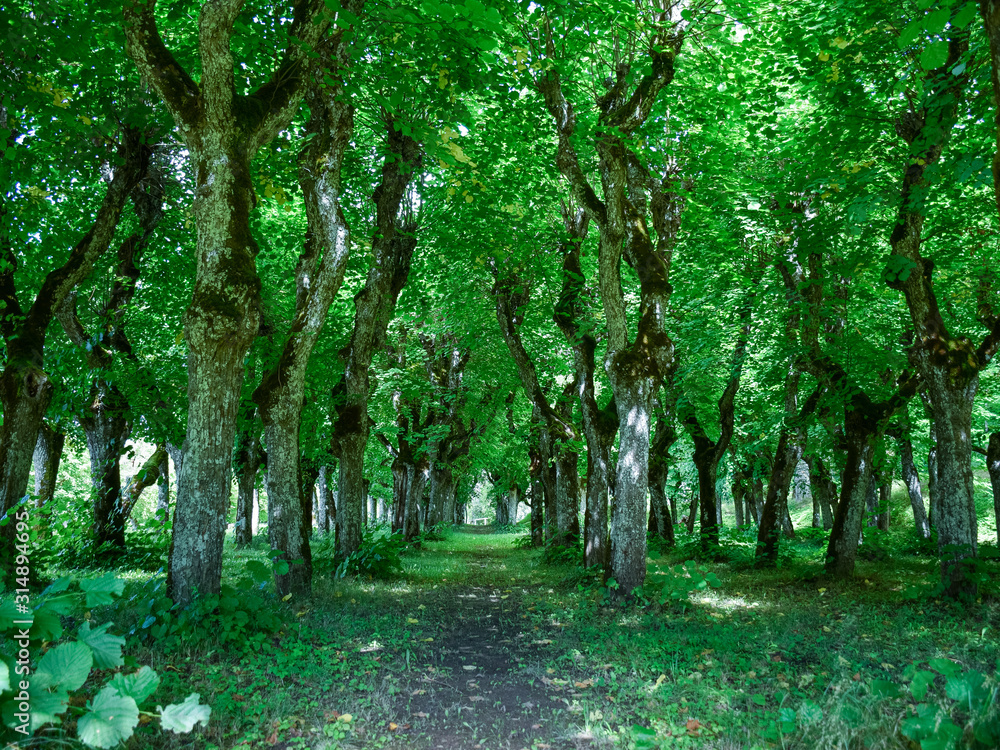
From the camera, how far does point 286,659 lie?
18.9 feet

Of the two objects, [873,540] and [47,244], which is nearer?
[47,244]

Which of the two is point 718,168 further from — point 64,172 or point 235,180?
point 64,172

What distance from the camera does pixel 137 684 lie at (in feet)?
11.0

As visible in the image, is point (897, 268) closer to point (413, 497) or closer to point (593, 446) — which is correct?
point (593, 446)

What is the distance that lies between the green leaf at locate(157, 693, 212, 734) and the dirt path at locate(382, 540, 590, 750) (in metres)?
1.61

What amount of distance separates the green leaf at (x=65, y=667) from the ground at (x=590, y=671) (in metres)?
0.94

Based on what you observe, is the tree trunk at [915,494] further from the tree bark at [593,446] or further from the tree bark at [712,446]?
the tree bark at [593,446]

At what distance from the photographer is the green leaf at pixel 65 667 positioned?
10.0ft

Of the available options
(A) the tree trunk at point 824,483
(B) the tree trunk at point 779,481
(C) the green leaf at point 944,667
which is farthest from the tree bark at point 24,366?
(A) the tree trunk at point 824,483

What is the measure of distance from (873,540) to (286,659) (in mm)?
18901

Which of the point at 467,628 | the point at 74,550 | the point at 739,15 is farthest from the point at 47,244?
the point at 739,15

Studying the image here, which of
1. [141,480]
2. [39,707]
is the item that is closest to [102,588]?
[39,707]

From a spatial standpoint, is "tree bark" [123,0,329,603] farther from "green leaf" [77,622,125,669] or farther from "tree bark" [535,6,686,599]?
"tree bark" [535,6,686,599]

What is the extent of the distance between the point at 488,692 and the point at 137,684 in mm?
3167
